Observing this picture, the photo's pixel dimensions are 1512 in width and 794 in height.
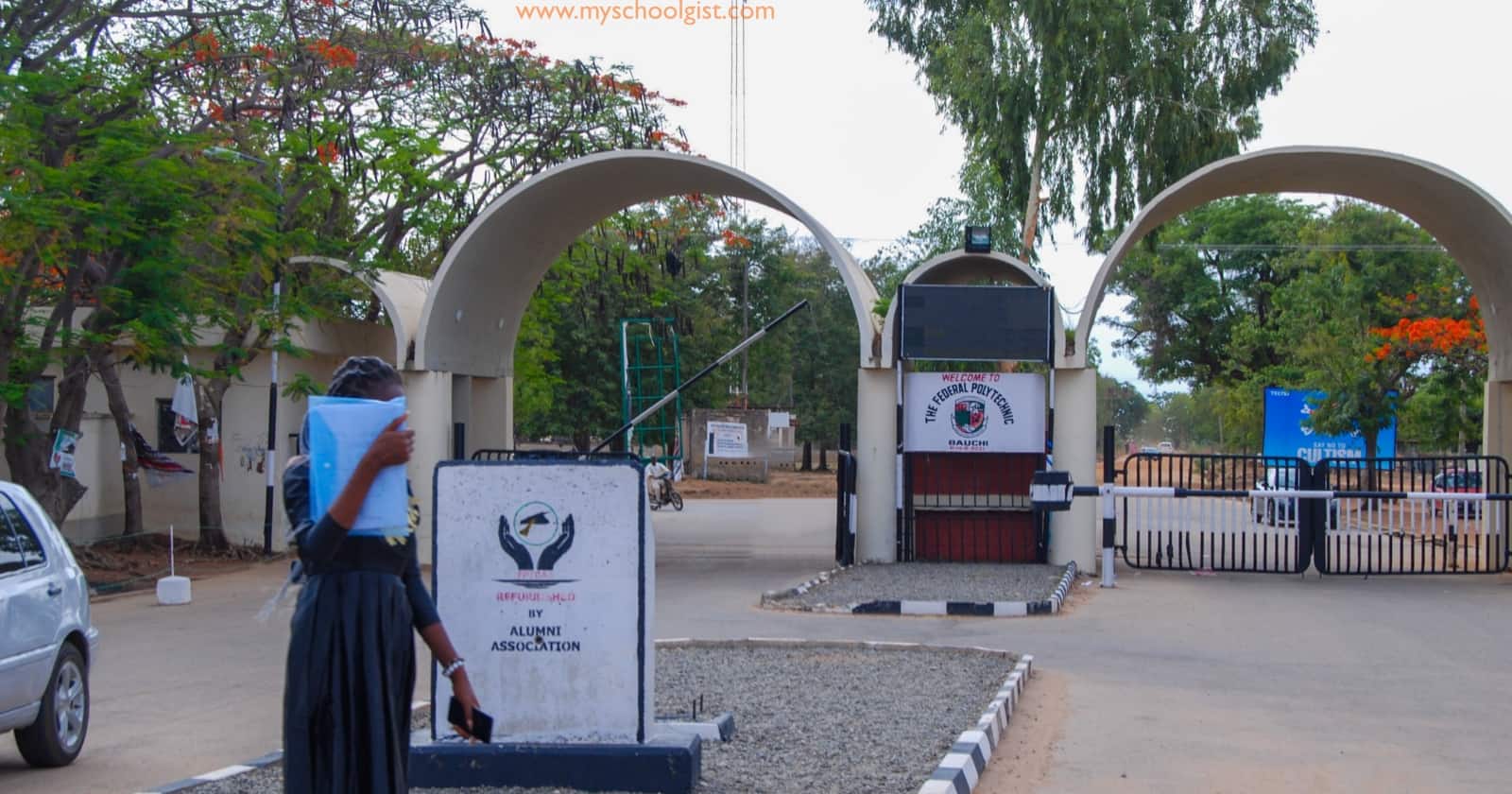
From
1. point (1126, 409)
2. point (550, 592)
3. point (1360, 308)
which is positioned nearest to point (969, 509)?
point (550, 592)

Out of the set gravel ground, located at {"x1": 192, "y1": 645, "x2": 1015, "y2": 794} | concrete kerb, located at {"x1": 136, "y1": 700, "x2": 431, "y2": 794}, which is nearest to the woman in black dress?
concrete kerb, located at {"x1": 136, "y1": 700, "x2": 431, "y2": 794}

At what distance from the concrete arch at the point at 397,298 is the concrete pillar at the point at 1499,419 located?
14.3 metres

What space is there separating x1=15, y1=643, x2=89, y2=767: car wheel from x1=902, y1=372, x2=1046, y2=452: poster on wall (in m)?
12.1

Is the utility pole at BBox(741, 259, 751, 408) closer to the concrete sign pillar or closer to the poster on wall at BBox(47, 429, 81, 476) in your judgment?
the poster on wall at BBox(47, 429, 81, 476)

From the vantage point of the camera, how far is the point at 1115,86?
102 feet

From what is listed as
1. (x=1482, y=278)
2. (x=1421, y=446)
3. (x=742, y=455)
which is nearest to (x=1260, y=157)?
(x=1482, y=278)

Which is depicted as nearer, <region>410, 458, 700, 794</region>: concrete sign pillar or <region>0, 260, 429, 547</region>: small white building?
<region>410, 458, 700, 794</region>: concrete sign pillar

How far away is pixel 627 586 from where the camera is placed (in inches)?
255

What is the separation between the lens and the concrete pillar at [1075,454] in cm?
1855

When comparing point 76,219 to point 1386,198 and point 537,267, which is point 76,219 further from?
Result: point 1386,198

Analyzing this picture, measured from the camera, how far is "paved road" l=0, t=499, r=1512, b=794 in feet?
25.4

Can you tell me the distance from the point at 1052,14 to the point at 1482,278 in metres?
12.7

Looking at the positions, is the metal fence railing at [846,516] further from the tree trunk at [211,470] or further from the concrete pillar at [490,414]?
the tree trunk at [211,470]

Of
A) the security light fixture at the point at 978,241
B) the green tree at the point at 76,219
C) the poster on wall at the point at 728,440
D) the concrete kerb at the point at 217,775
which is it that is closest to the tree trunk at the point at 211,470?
the green tree at the point at 76,219
